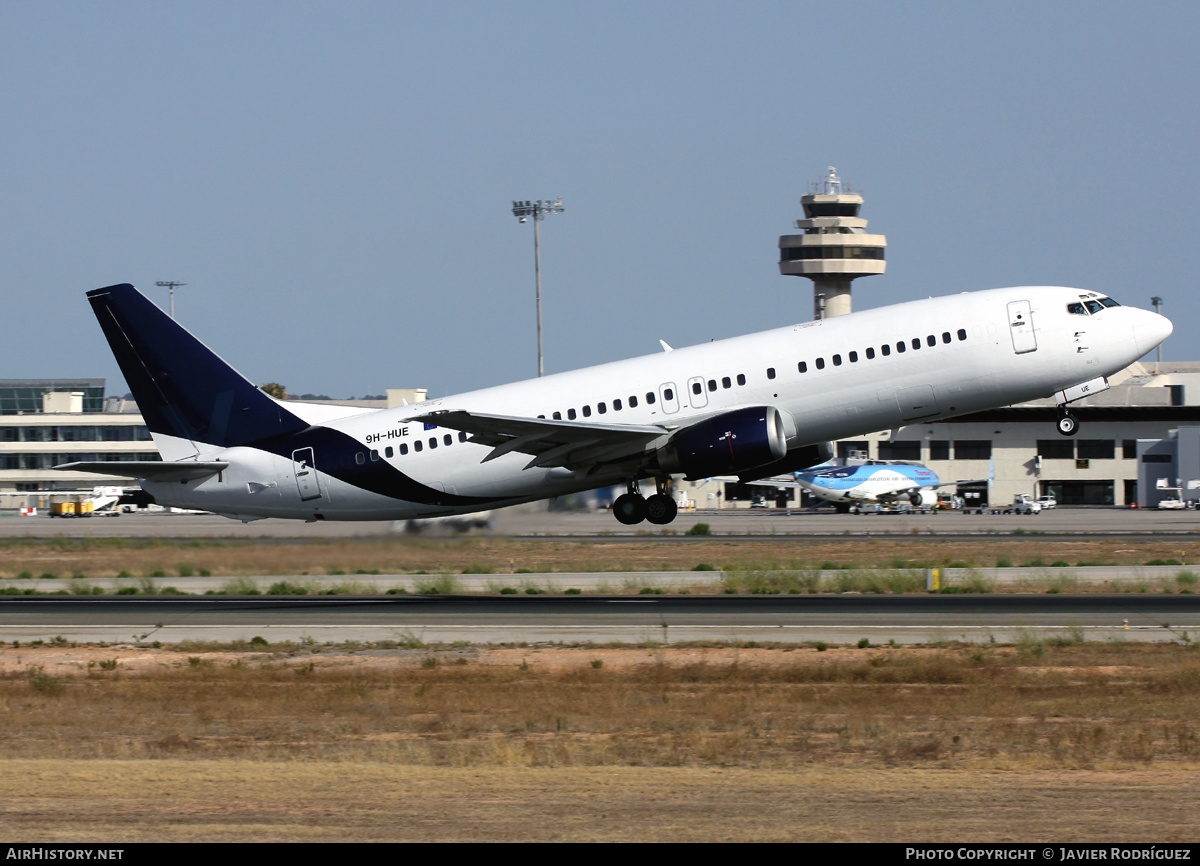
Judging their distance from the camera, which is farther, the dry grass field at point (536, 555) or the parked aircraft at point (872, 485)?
the parked aircraft at point (872, 485)

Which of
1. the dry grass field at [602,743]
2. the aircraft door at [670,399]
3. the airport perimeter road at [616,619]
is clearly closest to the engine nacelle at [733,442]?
the aircraft door at [670,399]


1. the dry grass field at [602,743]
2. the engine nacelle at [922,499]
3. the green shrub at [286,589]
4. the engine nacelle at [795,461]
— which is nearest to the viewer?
the dry grass field at [602,743]

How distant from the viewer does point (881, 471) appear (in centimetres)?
9156

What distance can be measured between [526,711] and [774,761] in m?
5.02

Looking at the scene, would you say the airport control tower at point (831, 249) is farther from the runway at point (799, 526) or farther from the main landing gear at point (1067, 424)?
the main landing gear at point (1067, 424)

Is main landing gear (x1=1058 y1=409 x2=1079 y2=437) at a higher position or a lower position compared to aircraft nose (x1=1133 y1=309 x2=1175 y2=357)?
lower

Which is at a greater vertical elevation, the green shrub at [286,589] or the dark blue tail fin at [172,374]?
the dark blue tail fin at [172,374]

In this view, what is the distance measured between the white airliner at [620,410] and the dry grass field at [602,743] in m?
7.30

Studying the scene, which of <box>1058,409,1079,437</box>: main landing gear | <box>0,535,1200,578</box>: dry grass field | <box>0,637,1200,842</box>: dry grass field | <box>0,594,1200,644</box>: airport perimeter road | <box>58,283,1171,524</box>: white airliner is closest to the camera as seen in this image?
<box>0,637,1200,842</box>: dry grass field

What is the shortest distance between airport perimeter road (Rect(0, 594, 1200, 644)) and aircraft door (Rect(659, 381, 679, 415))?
194 inches

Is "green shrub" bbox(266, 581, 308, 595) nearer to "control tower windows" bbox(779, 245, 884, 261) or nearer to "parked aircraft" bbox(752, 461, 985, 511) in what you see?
"parked aircraft" bbox(752, 461, 985, 511)

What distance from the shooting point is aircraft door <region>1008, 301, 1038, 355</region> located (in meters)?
31.1

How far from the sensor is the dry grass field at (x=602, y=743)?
45.1ft

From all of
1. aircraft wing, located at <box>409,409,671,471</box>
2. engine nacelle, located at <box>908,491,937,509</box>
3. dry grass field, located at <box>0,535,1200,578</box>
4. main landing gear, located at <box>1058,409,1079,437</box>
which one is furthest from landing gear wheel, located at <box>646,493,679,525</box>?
engine nacelle, located at <box>908,491,937,509</box>
